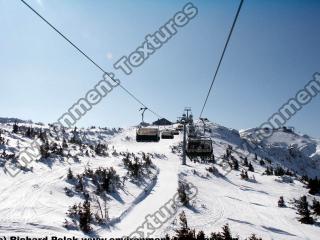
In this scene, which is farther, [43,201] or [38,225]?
[43,201]

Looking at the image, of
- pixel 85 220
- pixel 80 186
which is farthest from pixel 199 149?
pixel 85 220

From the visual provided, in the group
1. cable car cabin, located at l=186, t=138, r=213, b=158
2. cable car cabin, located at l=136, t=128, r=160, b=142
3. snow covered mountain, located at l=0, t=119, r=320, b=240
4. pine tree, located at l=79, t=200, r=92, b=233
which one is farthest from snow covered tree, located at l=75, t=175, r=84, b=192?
cable car cabin, located at l=136, t=128, r=160, b=142

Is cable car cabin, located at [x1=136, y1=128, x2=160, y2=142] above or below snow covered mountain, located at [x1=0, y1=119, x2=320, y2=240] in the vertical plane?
above

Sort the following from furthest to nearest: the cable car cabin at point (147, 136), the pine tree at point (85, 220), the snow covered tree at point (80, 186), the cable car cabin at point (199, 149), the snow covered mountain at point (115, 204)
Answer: the cable car cabin at point (147, 136) < the cable car cabin at point (199, 149) < the snow covered tree at point (80, 186) < the snow covered mountain at point (115, 204) < the pine tree at point (85, 220)

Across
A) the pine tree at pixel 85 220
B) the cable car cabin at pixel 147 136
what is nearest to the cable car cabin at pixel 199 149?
the cable car cabin at pixel 147 136

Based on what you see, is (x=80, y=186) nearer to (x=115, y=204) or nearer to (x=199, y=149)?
(x=115, y=204)

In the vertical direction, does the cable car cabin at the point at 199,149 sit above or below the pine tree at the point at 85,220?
above

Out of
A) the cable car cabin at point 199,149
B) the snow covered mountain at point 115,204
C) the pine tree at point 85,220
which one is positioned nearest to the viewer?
the pine tree at point 85,220

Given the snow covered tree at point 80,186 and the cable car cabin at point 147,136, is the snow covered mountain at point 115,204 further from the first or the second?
the cable car cabin at point 147,136

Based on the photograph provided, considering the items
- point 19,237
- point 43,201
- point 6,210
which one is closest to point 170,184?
point 43,201

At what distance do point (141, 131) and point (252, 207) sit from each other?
13159 millimetres

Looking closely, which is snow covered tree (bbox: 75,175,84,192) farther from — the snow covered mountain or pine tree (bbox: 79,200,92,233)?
pine tree (bbox: 79,200,92,233)

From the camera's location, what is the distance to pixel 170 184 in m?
18.5

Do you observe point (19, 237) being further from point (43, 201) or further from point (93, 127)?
point (93, 127)
